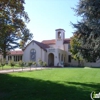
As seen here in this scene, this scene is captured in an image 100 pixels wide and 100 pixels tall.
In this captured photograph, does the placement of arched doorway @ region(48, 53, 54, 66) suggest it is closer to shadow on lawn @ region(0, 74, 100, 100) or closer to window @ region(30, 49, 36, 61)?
window @ region(30, 49, 36, 61)

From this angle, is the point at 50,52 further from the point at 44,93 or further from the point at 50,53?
the point at 44,93

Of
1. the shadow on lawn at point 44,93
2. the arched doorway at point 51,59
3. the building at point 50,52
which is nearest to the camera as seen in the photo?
the shadow on lawn at point 44,93

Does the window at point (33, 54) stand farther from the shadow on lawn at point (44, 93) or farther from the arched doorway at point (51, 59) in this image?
the shadow on lawn at point (44, 93)

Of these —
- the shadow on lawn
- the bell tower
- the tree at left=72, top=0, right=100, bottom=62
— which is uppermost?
the bell tower

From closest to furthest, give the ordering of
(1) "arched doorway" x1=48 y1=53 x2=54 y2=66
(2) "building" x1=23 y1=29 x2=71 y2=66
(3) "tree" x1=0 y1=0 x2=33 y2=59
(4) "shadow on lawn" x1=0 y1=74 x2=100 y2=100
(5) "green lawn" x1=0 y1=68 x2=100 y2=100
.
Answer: (4) "shadow on lawn" x1=0 y1=74 x2=100 y2=100, (5) "green lawn" x1=0 y1=68 x2=100 y2=100, (3) "tree" x1=0 y1=0 x2=33 y2=59, (2) "building" x1=23 y1=29 x2=71 y2=66, (1) "arched doorway" x1=48 y1=53 x2=54 y2=66

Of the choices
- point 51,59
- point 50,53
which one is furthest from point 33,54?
point 51,59

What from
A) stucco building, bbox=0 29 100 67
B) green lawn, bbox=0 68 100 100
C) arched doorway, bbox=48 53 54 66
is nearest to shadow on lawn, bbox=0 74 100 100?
green lawn, bbox=0 68 100 100

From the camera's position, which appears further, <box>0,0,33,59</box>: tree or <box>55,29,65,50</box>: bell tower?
<box>55,29,65,50</box>: bell tower

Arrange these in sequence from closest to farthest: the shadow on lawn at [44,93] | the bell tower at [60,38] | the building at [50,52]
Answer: the shadow on lawn at [44,93] < the building at [50,52] < the bell tower at [60,38]

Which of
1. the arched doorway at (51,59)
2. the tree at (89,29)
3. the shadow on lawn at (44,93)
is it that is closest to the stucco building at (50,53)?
the arched doorway at (51,59)

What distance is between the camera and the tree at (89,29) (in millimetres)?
12500

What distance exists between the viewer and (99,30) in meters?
12.3

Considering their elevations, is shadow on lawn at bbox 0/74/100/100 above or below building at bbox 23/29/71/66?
below

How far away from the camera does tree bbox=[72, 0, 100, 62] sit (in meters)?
12.5
